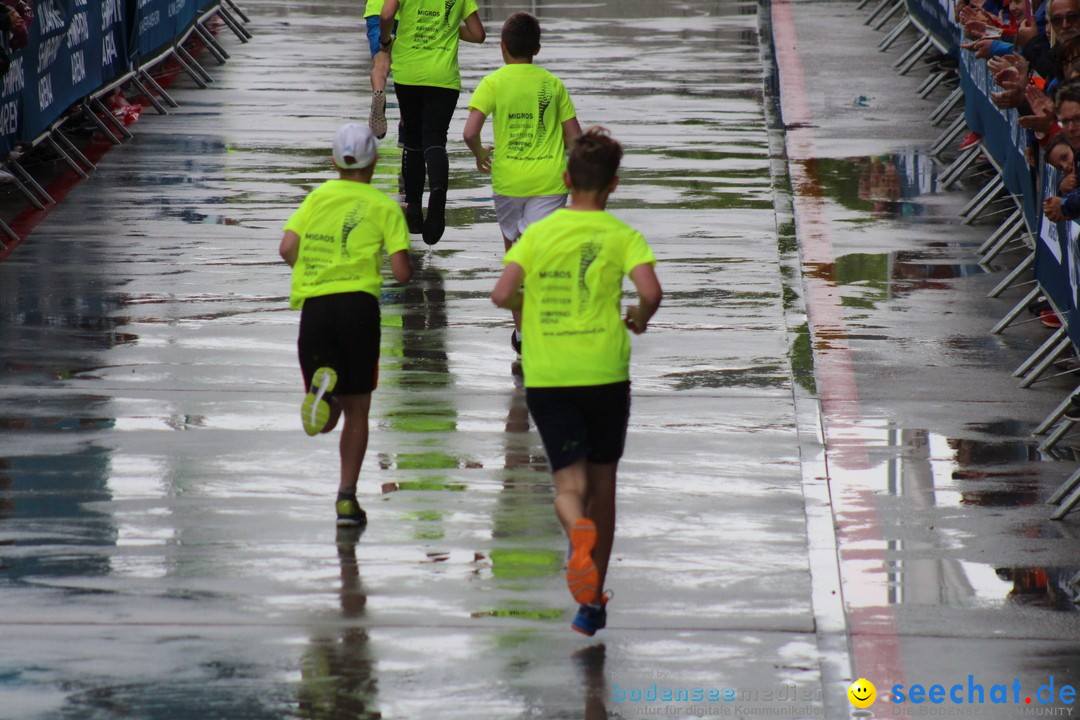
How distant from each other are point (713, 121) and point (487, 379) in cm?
889

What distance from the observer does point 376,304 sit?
7.79m

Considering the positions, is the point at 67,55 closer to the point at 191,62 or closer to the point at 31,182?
the point at 31,182

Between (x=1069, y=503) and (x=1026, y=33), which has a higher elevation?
(x=1026, y=33)

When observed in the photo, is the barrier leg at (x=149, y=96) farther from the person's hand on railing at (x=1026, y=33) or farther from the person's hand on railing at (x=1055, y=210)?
the person's hand on railing at (x=1055, y=210)

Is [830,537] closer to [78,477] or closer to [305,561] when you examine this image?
[305,561]

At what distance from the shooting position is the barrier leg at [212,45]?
2198 cm

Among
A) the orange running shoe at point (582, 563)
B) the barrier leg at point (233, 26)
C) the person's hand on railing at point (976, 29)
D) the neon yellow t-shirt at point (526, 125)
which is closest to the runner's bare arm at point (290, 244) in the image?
the orange running shoe at point (582, 563)

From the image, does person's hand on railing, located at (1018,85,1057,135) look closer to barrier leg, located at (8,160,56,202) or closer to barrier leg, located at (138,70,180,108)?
barrier leg, located at (8,160,56,202)

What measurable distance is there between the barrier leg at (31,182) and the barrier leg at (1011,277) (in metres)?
7.52

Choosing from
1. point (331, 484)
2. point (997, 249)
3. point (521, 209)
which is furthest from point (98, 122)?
point (331, 484)

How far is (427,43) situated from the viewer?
500 inches

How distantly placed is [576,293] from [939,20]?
43.9 feet

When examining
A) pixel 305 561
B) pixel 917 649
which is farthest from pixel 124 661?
pixel 917 649

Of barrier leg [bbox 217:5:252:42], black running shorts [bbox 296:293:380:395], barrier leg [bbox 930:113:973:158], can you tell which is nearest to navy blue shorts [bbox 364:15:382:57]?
barrier leg [bbox 930:113:973:158]
